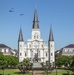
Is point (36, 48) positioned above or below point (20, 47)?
below

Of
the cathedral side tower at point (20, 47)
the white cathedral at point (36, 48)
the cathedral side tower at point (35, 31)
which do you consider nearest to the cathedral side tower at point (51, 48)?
the white cathedral at point (36, 48)

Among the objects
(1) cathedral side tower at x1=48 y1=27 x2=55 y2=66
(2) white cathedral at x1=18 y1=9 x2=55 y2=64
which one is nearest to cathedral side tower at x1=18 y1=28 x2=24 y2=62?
(2) white cathedral at x1=18 y1=9 x2=55 y2=64

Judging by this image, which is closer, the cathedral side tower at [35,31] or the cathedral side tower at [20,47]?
the cathedral side tower at [20,47]

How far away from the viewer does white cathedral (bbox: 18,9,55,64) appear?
4906 inches

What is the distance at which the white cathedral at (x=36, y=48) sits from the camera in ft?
409

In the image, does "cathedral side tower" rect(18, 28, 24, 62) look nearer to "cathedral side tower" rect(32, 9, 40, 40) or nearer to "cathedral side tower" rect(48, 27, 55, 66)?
"cathedral side tower" rect(32, 9, 40, 40)

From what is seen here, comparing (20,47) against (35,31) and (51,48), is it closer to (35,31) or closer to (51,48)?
(35,31)

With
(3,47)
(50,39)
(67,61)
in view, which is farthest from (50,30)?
(67,61)

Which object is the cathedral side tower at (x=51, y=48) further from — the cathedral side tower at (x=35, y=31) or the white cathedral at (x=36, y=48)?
the cathedral side tower at (x=35, y=31)

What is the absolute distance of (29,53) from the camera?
126875mm

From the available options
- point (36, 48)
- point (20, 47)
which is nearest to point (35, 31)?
point (36, 48)

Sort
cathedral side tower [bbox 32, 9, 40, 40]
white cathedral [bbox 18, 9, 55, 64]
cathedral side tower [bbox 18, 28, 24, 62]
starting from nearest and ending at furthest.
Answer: cathedral side tower [bbox 18, 28, 24, 62] < white cathedral [bbox 18, 9, 55, 64] < cathedral side tower [bbox 32, 9, 40, 40]

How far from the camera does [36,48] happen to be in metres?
126

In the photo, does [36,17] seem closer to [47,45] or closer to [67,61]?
[47,45]
